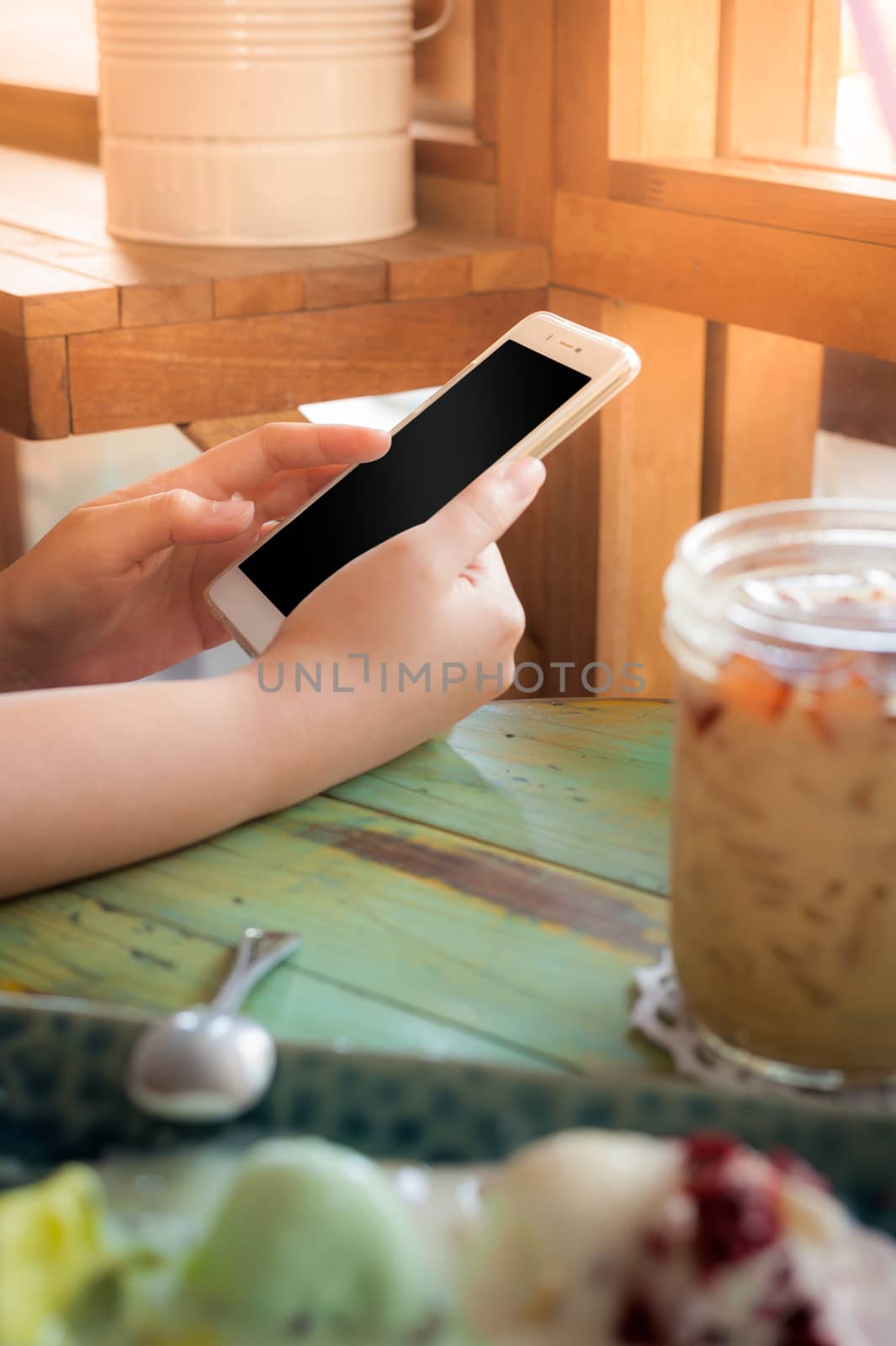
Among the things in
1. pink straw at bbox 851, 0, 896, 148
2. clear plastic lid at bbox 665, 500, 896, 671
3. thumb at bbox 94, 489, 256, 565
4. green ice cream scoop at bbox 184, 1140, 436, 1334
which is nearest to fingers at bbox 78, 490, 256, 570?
thumb at bbox 94, 489, 256, 565

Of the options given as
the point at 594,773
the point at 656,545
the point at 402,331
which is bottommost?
the point at 656,545

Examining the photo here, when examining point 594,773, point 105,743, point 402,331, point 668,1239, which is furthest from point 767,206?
point 668,1239

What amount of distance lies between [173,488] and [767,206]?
0.58m

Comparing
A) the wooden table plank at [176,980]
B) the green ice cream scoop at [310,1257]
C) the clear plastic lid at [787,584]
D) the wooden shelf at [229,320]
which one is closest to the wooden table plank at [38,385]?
the wooden shelf at [229,320]

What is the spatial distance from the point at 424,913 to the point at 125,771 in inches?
5.6

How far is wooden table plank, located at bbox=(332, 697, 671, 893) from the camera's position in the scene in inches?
25.0

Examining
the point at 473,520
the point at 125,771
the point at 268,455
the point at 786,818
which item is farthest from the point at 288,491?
the point at 786,818

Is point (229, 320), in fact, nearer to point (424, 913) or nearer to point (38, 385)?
point (38, 385)

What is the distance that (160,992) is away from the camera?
525mm

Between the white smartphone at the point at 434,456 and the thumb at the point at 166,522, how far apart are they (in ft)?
0.10

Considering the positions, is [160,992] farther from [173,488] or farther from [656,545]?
[656,545]

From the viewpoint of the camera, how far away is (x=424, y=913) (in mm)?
578

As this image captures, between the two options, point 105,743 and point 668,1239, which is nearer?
point 668,1239

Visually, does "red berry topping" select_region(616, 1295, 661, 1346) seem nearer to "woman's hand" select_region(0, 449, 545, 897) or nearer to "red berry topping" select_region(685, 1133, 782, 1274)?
"red berry topping" select_region(685, 1133, 782, 1274)
